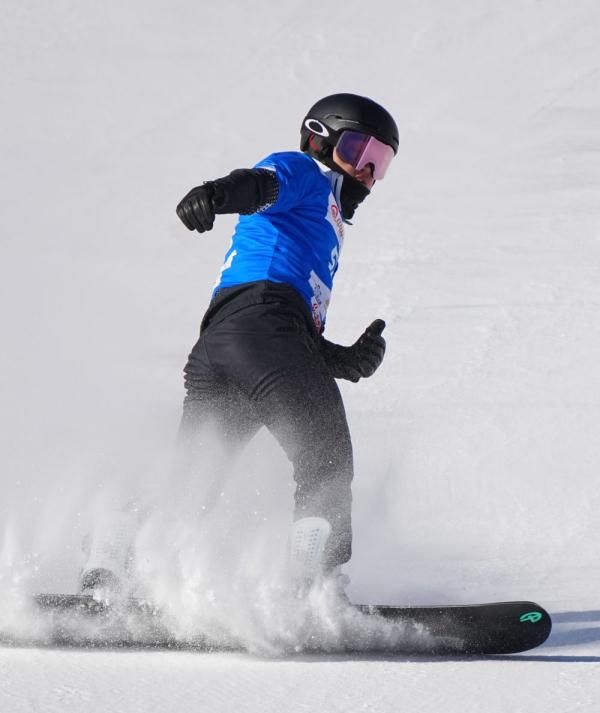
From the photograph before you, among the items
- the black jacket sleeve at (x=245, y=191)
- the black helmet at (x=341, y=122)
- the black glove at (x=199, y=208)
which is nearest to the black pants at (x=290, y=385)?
the black jacket sleeve at (x=245, y=191)

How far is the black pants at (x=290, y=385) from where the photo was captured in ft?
10.8

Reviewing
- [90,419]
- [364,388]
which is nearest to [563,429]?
[364,388]

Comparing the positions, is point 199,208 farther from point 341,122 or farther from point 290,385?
point 341,122

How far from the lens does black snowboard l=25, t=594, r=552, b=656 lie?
3.11m

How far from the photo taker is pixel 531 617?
3.11 m

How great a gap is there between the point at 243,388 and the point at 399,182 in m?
7.84

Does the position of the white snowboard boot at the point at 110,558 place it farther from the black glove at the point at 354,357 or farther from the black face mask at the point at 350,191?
the black face mask at the point at 350,191

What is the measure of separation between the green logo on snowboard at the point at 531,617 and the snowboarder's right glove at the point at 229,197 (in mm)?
1341

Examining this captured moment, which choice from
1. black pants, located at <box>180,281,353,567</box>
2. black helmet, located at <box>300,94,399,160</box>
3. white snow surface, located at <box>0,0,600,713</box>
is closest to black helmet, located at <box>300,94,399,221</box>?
black helmet, located at <box>300,94,399,160</box>

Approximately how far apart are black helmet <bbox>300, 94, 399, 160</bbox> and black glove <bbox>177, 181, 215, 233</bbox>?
2.62 feet

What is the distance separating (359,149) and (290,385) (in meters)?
0.94

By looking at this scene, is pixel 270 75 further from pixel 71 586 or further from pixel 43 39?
pixel 71 586

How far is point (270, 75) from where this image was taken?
1364 cm

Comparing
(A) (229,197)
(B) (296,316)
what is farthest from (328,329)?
(A) (229,197)
